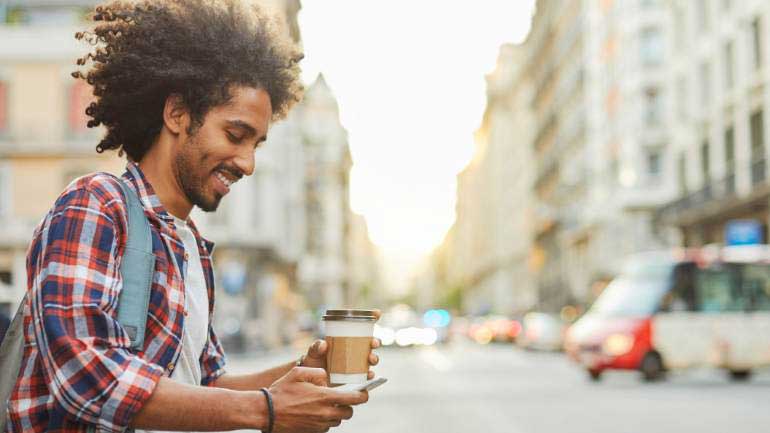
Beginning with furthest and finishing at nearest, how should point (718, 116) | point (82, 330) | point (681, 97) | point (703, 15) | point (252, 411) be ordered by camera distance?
point (681, 97) → point (703, 15) → point (718, 116) → point (252, 411) → point (82, 330)

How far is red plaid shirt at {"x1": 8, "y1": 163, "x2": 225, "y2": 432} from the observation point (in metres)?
2.13

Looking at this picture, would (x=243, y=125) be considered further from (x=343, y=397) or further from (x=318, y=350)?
(x=343, y=397)

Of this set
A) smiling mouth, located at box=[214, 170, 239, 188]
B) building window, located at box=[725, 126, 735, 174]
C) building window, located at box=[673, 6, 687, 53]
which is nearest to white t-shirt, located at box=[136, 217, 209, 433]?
smiling mouth, located at box=[214, 170, 239, 188]

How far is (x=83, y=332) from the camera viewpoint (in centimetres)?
214

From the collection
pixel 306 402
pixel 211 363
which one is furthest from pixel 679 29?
pixel 306 402

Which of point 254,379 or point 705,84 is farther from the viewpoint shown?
point 705,84

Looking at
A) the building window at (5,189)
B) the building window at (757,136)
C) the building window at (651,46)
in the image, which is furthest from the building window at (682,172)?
the building window at (5,189)

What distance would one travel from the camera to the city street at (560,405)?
12.2 meters

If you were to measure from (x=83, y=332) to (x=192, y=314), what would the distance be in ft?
1.63

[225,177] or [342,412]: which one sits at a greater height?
[225,177]

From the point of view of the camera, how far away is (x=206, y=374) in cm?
302

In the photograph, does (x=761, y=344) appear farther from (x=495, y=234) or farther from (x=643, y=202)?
(x=495, y=234)

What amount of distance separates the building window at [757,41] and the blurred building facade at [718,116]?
3cm

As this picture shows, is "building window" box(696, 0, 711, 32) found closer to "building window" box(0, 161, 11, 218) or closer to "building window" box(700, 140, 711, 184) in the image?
"building window" box(700, 140, 711, 184)
